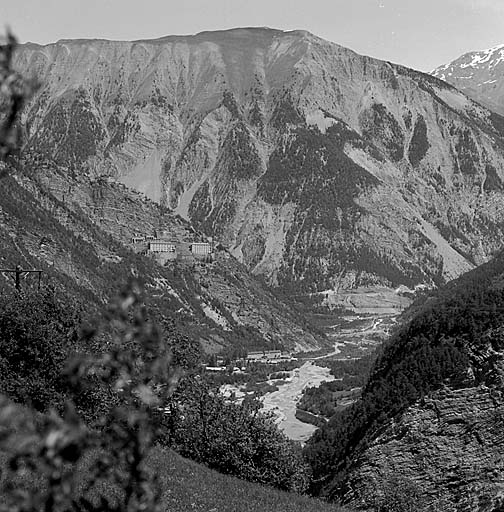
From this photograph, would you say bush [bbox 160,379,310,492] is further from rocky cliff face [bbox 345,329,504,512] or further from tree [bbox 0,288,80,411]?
tree [bbox 0,288,80,411]

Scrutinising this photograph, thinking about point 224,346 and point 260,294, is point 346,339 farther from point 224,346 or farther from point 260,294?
point 224,346

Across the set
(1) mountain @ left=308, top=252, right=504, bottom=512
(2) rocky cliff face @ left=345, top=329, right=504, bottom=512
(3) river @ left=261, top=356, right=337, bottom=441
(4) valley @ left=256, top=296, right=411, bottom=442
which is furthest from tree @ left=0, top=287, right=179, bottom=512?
(3) river @ left=261, top=356, right=337, bottom=441

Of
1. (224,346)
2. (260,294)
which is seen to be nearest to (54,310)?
(224,346)

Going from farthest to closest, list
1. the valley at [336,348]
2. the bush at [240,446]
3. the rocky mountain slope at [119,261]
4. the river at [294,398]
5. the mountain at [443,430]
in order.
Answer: the rocky mountain slope at [119,261] < the valley at [336,348] < the river at [294,398] < the mountain at [443,430] < the bush at [240,446]

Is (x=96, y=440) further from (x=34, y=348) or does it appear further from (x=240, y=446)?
(x=34, y=348)

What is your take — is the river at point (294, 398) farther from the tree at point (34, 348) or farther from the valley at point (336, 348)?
the tree at point (34, 348)

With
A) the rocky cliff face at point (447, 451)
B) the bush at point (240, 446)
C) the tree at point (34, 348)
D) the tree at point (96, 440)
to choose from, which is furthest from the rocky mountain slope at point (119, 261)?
the tree at point (96, 440)

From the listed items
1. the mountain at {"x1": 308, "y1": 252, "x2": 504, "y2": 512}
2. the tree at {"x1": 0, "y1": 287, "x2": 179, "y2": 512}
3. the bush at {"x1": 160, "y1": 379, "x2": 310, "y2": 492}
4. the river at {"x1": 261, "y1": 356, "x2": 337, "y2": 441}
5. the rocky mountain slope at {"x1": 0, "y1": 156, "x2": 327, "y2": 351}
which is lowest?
the tree at {"x1": 0, "y1": 287, "x2": 179, "y2": 512}
